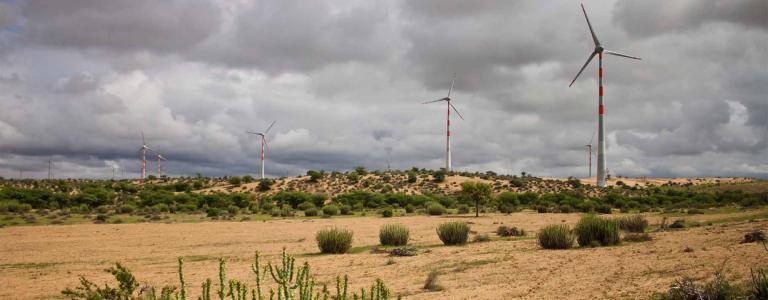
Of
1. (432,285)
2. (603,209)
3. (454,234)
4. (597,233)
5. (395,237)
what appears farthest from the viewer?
(603,209)

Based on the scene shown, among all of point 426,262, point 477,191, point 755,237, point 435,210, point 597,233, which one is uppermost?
point 477,191

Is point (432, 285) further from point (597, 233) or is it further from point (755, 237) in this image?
point (755, 237)

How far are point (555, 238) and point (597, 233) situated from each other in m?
2.11

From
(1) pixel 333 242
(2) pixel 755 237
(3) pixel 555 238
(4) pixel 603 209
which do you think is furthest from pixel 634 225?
(4) pixel 603 209

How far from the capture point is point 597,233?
25516 mm

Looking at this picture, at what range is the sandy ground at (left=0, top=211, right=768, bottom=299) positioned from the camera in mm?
16531

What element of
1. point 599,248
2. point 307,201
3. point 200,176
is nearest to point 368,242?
point 599,248

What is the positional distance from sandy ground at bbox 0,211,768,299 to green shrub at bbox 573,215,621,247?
68cm

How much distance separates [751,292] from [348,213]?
171 ft

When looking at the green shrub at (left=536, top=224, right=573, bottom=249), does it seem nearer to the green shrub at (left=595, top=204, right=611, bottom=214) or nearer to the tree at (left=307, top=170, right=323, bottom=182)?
the green shrub at (left=595, top=204, right=611, bottom=214)

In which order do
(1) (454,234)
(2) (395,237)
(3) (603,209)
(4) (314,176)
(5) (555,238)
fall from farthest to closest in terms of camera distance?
(4) (314,176)
(3) (603,209)
(2) (395,237)
(1) (454,234)
(5) (555,238)

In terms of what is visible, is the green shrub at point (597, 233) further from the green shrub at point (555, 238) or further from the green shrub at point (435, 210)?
the green shrub at point (435, 210)

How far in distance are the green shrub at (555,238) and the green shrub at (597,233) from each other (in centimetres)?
63

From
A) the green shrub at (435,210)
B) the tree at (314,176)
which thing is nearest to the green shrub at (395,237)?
the green shrub at (435,210)
